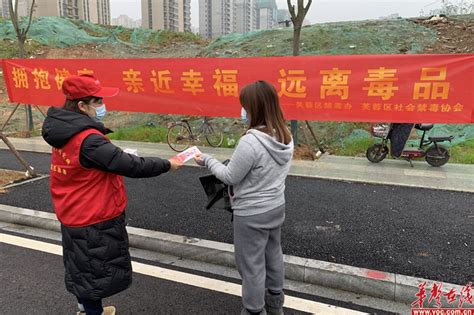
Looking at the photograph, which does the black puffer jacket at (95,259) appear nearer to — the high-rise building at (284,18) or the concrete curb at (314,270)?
the concrete curb at (314,270)

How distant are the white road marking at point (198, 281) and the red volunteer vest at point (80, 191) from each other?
50.4 inches

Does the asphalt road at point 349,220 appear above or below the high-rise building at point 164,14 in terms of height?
below

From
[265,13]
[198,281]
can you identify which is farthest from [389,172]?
[265,13]

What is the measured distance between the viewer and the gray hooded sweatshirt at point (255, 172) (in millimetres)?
2336

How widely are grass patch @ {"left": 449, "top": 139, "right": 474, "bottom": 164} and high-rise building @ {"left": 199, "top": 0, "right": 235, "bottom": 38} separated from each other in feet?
218

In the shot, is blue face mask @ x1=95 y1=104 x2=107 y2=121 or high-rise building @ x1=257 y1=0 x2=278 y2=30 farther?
high-rise building @ x1=257 y1=0 x2=278 y2=30

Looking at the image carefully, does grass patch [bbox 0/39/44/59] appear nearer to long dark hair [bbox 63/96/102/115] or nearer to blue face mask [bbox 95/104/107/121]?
blue face mask [bbox 95/104/107/121]

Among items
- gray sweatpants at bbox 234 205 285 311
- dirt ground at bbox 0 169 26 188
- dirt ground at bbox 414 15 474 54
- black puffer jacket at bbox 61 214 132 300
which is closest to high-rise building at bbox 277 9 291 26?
dirt ground at bbox 414 15 474 54

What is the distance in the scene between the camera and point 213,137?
28.9 feet

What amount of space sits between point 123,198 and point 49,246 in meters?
2.16

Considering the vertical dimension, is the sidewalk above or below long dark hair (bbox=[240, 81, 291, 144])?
below

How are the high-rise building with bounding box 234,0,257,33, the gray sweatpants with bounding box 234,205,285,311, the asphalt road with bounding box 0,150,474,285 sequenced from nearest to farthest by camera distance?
the gray sweatpants with bounding box 234,205,285,311 → the asphalt road with bounding box 0,150,474,285 → the high-rise building with bounding box 234,0,257,33

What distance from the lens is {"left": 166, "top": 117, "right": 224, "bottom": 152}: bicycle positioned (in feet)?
28.6

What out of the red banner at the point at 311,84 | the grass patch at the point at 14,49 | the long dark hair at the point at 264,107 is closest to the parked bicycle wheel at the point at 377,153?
the red banner at the point at 311,84
